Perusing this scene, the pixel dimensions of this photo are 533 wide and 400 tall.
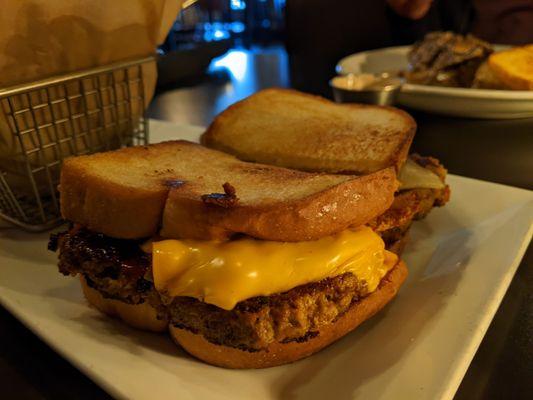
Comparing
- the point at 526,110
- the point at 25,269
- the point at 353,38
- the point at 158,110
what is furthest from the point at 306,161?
the point at 353,38

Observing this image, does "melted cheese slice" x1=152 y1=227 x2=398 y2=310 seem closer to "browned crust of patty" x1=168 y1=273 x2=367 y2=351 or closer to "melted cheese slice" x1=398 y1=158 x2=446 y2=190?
"browned crust of patty" x1=168 y1=273 x2=367 y2=351

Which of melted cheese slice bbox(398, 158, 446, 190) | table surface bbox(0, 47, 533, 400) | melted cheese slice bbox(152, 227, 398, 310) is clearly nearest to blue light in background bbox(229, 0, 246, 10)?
table surface bbox(0, 47, 533, 400)

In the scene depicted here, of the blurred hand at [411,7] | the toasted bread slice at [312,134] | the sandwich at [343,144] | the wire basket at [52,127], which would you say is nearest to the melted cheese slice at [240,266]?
the sandwich at [343,144]

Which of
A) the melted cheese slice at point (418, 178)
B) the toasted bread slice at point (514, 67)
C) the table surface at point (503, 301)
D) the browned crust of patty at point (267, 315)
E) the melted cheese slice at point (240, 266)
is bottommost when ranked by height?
the table surface at point (503, 301)

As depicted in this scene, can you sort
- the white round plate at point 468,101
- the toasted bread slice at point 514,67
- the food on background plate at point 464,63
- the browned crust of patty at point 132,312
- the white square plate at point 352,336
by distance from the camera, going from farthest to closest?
1. the food on background plate at point 464,63
2. the toasted bread slice at point 514,67
3. the white round plate at point 468,101
4. the browned crust of patty at point 132,312
5. the white square plate at point 352,336

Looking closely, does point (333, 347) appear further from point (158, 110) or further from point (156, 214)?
point (158, 110)

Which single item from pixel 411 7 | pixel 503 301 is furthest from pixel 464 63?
pixel 503 301

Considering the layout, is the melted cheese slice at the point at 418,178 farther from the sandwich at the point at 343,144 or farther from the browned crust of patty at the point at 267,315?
the browned crust of patty at the point at 267,315
